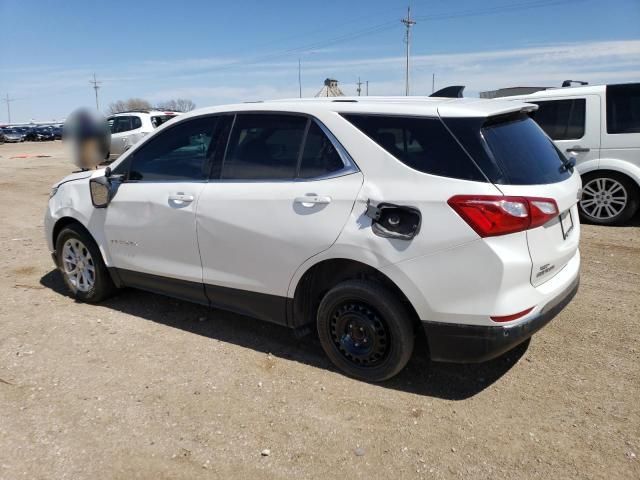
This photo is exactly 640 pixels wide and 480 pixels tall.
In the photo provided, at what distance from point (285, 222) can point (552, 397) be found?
Answer: 1.94 metres

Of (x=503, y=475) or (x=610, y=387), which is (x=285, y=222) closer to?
(x=503, y=475)

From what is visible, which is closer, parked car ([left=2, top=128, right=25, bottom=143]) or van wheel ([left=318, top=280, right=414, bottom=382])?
van wheel ([left=318, top=280, right=414, bottom=382])

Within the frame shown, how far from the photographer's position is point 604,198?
7352 mm

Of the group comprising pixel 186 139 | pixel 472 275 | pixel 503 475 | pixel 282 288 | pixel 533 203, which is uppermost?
pixel 186 139

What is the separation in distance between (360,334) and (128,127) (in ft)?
45.3

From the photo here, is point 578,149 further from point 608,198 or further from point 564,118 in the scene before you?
point 608,198

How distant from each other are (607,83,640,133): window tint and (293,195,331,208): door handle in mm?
5738

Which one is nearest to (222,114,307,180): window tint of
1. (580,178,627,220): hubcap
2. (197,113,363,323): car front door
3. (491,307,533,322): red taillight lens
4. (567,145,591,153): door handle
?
(197,113,363,323): car front door

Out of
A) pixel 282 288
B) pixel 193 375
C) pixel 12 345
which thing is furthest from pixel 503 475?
pixel 12 345

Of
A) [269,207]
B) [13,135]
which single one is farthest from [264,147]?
[13,135]

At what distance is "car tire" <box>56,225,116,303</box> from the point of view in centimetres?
471

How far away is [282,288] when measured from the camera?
3.55 metres

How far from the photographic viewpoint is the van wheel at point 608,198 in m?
7.22

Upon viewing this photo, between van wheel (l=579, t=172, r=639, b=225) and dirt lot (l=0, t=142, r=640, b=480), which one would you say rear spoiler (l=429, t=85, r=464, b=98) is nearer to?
dirt lot (l=0, t=142, r=640, b=480)
